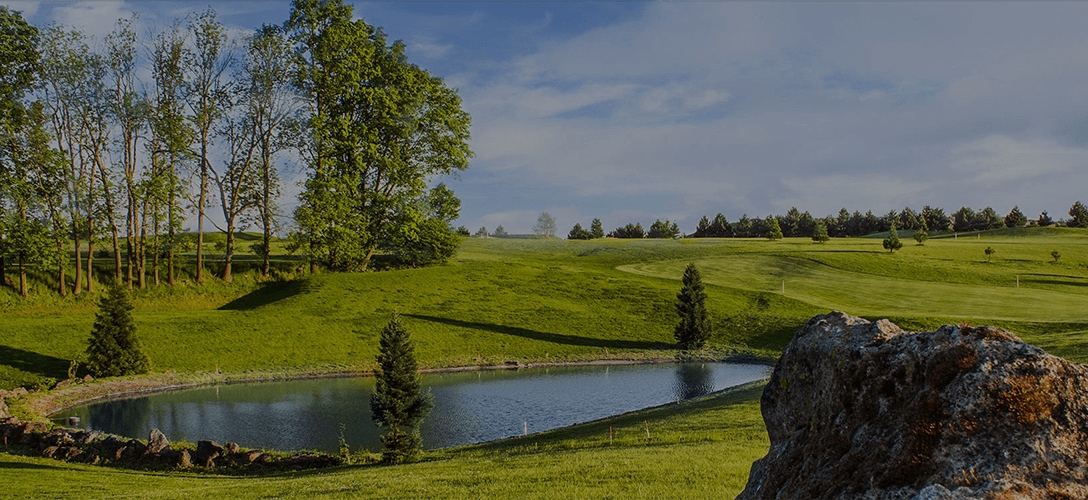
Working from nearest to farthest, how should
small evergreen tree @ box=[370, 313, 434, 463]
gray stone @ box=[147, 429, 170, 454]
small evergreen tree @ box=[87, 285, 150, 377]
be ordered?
gray stone @ box=[147, 429, 170, 454] → small evergreen tree @ box=[370, 313, 434, 463] → small evergreen tree @ box=[87, 285, 150, 377]

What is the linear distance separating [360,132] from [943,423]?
6103 centimetres

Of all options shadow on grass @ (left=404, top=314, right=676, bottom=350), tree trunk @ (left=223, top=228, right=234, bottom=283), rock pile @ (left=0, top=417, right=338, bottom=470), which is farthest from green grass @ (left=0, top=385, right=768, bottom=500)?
tree trunk @ (left=223, top=228, right=234, bottom=283)

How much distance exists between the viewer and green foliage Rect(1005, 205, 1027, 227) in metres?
135

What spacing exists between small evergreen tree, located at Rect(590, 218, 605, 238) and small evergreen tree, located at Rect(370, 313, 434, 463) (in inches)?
4766

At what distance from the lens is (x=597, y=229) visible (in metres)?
144

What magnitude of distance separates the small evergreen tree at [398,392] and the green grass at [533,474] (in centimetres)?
155

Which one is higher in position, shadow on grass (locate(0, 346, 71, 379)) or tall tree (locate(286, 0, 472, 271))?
tall tree (locate(286, 0, 472, 271))

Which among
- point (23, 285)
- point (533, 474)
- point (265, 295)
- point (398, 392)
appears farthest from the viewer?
point (265, 295)

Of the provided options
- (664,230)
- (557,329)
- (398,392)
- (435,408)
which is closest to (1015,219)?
(664,230)

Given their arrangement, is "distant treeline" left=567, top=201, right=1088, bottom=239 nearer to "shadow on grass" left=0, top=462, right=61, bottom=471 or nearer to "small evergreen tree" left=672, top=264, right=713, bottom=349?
"small evergreen tree" left=672, top=264, right=713, bottom=349

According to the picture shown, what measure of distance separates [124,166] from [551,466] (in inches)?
2016

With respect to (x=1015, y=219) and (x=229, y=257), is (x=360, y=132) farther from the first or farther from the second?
(x=1015, y=219)

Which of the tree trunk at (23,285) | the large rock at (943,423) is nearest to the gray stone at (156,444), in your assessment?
the large rock at (943,423)

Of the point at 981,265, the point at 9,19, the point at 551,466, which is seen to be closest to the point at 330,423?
the point at 551,466
